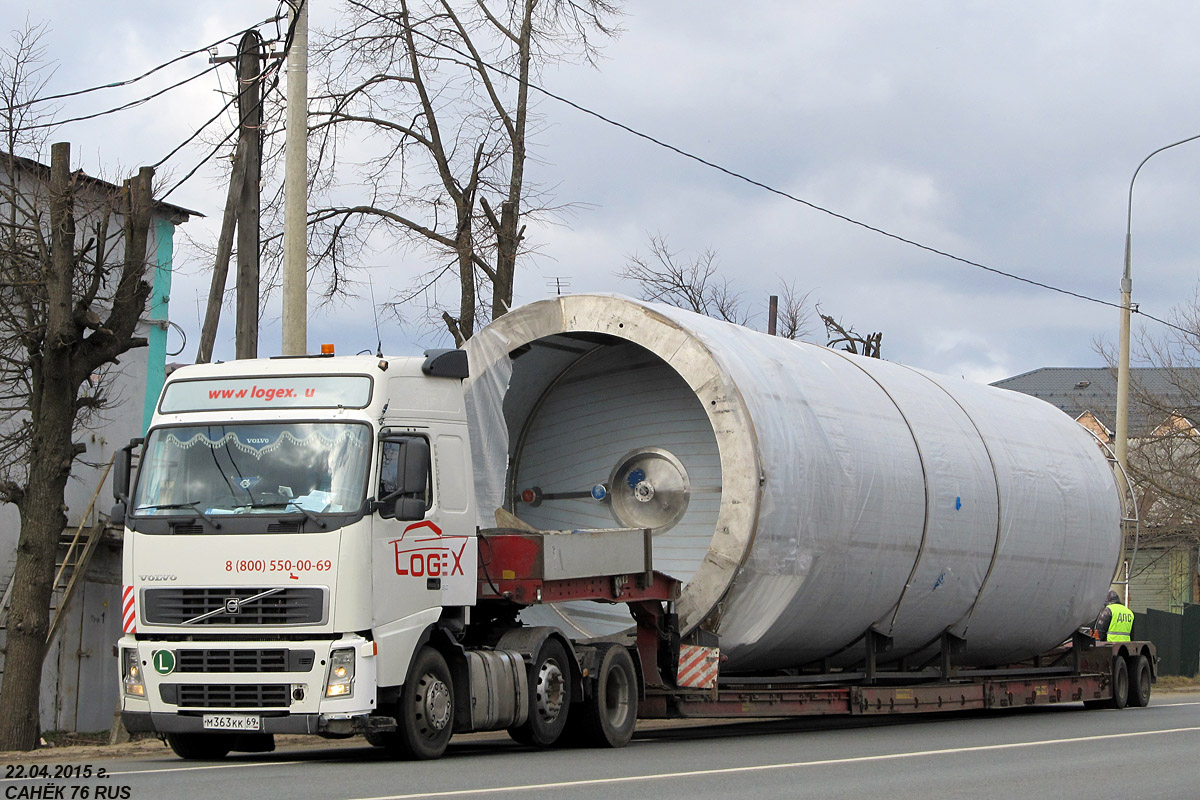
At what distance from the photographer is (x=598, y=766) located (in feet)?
34.5

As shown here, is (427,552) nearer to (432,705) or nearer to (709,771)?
(432,705)

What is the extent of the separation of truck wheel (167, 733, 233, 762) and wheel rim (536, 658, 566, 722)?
2.50 meters

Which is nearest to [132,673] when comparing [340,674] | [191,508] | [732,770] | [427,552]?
[191,508]

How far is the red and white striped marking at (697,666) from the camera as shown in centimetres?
1330

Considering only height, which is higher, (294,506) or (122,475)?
(122,475)

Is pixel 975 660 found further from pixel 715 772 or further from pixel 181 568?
pixel 181 568

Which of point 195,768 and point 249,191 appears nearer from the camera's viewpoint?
point 195,768

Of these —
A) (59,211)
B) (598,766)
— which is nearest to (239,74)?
(59,211)

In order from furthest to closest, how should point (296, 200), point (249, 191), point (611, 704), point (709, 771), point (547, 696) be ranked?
1. point (249, 191)
2. point (296, 200)
3. point (611, 704)
4. point (547, 696)
5. point (709, 771)

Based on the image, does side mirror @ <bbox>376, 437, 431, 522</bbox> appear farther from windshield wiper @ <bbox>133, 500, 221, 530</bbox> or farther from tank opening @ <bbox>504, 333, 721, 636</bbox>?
tank opening @ <bbox>504, 333, 721, 636</bbox>

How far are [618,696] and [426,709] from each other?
2.49 metres

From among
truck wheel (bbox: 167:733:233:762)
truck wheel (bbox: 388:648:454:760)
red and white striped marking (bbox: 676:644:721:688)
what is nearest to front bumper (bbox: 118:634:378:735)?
truck wheel (bbox: 388:648:454:760)

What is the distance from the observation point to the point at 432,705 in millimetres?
11023

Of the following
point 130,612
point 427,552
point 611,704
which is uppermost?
A: point 427,552
